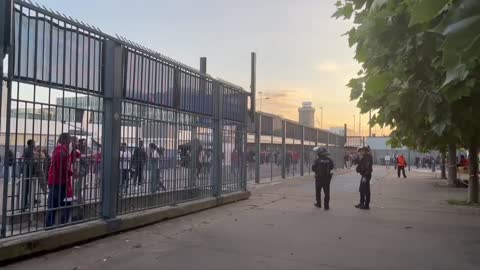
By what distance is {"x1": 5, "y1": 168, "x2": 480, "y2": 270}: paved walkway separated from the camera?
6996 millimetres

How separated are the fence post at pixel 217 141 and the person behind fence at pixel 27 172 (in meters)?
6.55

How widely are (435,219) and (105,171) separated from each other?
25.0 feet

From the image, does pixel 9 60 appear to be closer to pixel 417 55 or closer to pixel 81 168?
pixel 81 168

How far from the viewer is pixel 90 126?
8.46m

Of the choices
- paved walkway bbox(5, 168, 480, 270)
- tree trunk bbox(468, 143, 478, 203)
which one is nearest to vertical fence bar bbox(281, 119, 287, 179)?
tree trunk bbox(468, 143, 478, 203)

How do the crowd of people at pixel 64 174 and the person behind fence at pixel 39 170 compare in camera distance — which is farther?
the person behind fence at pixel 39 170

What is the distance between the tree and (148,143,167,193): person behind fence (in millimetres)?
5251

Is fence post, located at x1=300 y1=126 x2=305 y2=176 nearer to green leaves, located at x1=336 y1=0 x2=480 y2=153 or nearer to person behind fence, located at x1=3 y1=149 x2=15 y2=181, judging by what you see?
green leaves, located at x1=336 y1=0 x2=480 y2=153

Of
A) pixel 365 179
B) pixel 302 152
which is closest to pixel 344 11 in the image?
pixel 365 179

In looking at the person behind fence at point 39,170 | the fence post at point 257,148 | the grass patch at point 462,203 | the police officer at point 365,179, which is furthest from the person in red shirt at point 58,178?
the fence post at point 257,148

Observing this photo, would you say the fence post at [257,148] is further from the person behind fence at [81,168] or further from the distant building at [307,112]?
the distant building at [307,112]

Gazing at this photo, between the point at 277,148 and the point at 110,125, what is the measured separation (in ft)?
56.9

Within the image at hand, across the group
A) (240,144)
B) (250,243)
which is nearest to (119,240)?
(250,243)

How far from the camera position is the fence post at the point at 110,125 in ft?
28.7
